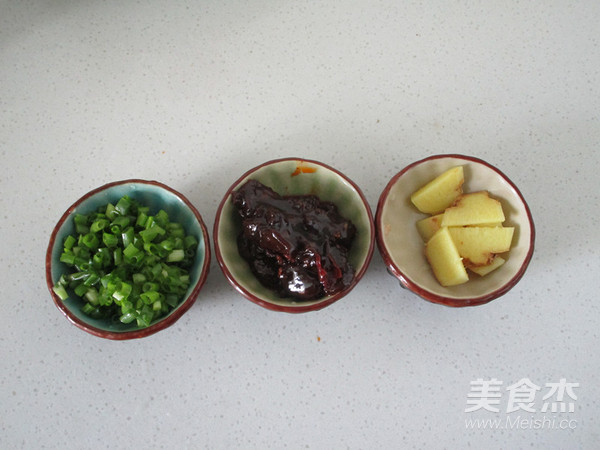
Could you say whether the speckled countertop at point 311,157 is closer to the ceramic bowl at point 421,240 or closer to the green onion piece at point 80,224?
the ceramic bowl at point 421,240

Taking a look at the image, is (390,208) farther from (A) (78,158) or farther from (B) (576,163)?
(A) (78,158)

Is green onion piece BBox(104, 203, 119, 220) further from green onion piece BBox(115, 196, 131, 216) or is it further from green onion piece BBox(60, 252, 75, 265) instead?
green onion piece BBox(60, 252, 75, 265)

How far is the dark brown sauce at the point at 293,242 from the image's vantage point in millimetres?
1457

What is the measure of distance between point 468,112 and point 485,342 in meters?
0.91

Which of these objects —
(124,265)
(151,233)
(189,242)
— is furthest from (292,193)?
(124,265)

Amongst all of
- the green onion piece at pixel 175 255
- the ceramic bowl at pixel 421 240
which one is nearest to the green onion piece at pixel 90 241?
the green onion piece at pixel 175 255

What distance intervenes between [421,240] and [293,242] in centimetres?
50

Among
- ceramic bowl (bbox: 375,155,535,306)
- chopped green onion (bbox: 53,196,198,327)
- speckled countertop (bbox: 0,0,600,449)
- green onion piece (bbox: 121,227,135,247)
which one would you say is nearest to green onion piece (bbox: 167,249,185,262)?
chopped green onion (bbox: 53,196,198,327)

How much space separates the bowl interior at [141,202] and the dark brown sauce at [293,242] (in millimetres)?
153

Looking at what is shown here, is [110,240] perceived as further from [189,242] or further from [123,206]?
[189,242]

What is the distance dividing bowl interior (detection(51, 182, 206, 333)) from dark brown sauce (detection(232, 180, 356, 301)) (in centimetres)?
15

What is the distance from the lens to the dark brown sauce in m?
1.46

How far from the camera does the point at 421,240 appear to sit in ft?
5.58

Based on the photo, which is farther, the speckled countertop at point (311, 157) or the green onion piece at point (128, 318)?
the speckled countertop at point (311, 157)
